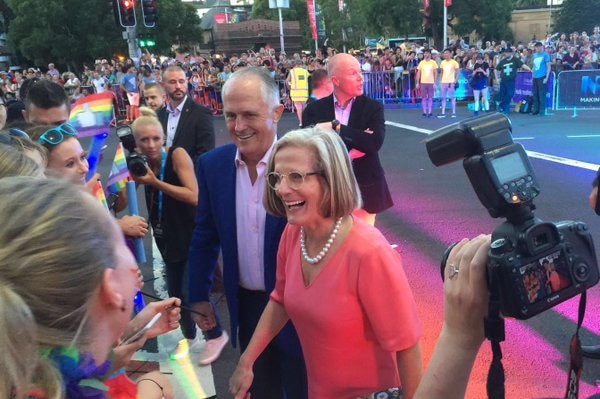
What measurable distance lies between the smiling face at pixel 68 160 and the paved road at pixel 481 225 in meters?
1.59

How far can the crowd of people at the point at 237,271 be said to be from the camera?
1.06m

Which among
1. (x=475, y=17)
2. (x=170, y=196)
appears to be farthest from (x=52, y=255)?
(x=475, y=17)

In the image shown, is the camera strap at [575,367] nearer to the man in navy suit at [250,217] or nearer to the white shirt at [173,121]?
the man in navy suit at [250,217]

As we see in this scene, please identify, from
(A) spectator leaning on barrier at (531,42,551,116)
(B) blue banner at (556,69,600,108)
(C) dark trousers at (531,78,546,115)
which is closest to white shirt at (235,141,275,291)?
(A) spectator leaning on barrier at (531,42,551,116)

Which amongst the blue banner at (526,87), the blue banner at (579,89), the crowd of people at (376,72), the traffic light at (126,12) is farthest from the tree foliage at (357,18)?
the traffic light at (126,12)

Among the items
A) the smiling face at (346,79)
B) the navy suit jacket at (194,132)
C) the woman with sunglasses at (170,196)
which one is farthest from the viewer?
the navy suit jacket at (194,132)

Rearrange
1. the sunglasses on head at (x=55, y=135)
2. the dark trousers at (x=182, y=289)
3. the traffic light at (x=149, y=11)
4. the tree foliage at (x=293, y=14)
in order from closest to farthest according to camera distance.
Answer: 1. the sunglasses on head at (x=55, y=135)
2. the dark trousers at (x=182, y=289)
3. the traffic light at (x=149, y=11)
4. the tree foliage at (x=293, y=14)

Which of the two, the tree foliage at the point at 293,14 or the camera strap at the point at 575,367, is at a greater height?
the tree foliage at the point at 293,14

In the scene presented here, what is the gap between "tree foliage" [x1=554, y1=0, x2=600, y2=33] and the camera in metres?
48.1

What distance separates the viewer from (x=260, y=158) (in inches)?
99.2

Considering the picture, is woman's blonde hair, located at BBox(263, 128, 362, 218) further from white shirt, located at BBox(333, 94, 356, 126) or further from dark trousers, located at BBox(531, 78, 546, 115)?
dark trousers, located at BBox(531, 78, 546, 115)

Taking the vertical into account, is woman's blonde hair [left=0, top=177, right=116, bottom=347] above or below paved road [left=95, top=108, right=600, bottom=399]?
above

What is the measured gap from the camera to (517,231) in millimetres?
1083

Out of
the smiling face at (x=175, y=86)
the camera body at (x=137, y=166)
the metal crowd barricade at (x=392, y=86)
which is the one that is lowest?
the metal crowd barricade at (x=392, y=86)
